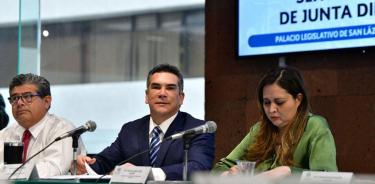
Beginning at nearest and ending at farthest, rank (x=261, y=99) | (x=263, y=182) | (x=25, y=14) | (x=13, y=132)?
(x=263, y=182), (x=261, y=99), (x=13, y=132), (x=25, y=14)

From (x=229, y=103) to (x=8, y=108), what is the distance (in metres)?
2.14

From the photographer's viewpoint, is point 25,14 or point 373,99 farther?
point 25,14

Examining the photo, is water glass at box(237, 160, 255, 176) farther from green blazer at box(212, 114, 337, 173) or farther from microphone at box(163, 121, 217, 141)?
green blazer at box(212, 114, 337, 173)

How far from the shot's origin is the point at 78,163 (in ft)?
12.7

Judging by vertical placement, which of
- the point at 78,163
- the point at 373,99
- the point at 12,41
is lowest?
the point at 78,163

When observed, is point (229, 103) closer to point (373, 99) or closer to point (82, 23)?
point (373, 99)

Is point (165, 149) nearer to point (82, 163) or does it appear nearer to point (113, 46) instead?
point (82, 163)

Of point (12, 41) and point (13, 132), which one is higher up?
point (12, 41)

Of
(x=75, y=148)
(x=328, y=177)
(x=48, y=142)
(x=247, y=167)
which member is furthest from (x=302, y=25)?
(x=328, y=177)

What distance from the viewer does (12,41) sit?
668 centimetres

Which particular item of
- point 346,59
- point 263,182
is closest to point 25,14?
point 346,59

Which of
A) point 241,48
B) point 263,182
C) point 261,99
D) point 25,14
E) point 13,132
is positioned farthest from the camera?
point 25,14

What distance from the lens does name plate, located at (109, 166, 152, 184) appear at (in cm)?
305

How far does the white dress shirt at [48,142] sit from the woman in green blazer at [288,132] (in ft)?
3.17
